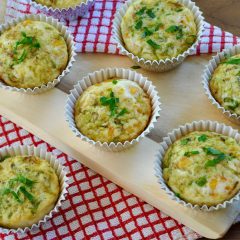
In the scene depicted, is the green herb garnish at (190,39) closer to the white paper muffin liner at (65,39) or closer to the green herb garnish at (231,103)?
the green herb garnish at (231,103)

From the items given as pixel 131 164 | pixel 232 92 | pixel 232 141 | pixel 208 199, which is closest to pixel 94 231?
pixel 131 164

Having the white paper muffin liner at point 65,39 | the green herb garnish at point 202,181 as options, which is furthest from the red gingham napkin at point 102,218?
the white paper muffin liner at point 65,39

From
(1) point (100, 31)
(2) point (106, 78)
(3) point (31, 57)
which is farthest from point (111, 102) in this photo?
(1) point (100, 31)

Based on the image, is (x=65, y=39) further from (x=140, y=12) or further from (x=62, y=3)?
(x=140, y=12)

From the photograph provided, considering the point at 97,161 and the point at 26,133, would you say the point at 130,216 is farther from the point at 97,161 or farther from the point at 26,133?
the point at 26,133

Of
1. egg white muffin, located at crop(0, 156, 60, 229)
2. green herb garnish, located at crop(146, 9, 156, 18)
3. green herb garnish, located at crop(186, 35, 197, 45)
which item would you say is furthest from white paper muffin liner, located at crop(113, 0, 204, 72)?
egg white muffin, located at crop(0, 156, 60, 229)

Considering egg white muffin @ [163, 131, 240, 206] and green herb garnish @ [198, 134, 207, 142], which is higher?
green herb garnish @ [198, 134, 207, 142]

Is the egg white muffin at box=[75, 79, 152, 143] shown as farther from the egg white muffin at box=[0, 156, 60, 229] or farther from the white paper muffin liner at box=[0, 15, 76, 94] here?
the egg white muffin at box=[0, 156, 60, 229]
